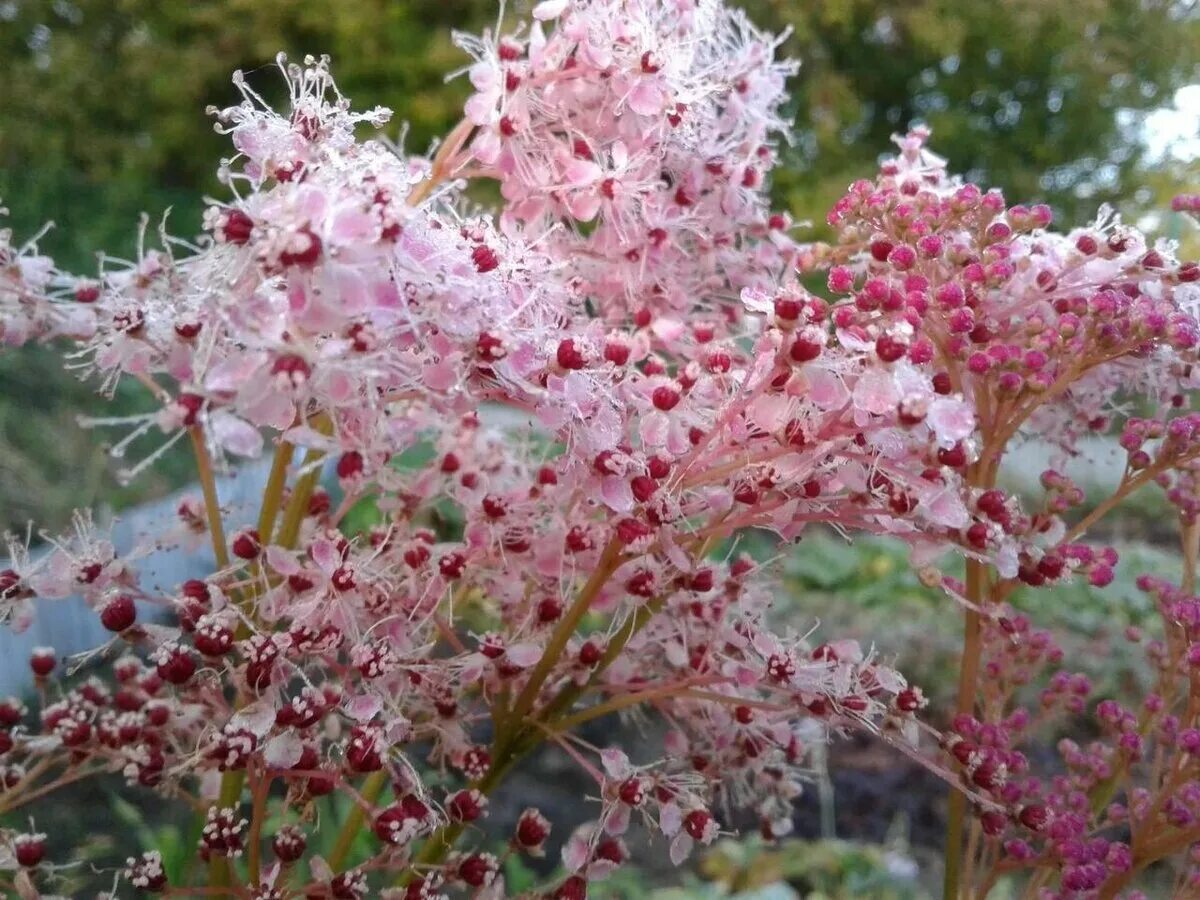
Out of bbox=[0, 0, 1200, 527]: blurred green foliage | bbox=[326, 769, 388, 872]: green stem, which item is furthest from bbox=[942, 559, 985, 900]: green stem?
bbox=[0, 0, 1200, 527]: blurred green foliage

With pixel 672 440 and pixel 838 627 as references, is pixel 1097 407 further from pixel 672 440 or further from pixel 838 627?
pixel 838 627

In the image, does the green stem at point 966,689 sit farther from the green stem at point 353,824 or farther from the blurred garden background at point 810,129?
the blurred garden background at point 810,129

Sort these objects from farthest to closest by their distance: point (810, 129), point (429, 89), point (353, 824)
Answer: point (429, 89), point (810, 129), point (353, 824)

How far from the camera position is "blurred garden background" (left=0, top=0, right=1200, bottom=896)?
155 centimetres

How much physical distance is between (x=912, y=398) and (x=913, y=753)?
169mm

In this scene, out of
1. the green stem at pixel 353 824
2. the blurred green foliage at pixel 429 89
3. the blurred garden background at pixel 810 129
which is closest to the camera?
the green stem at pixel 353 824

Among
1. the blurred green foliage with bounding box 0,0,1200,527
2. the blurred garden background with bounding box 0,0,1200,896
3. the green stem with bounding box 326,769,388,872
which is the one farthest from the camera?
the blurred green foliage with bounding box 0,0,1200,527

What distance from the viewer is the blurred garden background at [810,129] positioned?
1548 mm

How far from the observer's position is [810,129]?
7.46 ft

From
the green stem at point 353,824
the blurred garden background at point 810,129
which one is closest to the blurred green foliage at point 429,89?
the blurred garden background at point 810,129

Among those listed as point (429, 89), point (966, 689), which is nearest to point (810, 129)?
point (429, 89)

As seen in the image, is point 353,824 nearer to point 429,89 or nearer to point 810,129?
point 810,129

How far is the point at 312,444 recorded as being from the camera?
0.33 m

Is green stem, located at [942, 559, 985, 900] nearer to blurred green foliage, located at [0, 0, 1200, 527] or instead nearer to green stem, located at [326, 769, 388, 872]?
green stem, located at [326, 769, 388, 872]
